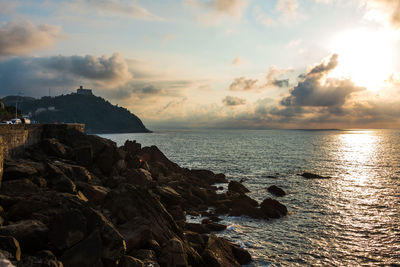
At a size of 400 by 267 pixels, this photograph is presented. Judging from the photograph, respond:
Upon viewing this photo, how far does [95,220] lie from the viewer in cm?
1220

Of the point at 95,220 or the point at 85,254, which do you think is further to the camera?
the point at 95,220

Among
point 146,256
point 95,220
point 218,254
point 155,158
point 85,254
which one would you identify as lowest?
point 218,254

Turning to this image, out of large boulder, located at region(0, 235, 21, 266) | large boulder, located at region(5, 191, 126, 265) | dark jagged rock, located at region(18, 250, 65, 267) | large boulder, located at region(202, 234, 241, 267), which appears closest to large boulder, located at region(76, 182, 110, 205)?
large boulder, located at region(5, 191, 126, 265)

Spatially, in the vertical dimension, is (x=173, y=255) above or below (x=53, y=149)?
below

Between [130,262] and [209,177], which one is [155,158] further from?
[130,262]

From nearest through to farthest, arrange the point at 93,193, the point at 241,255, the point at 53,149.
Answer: the point at 241,255 → the point at 93,193 → the point at 53,149

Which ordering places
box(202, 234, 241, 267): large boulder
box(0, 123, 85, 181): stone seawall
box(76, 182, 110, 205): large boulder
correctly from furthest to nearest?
box(0, 123, 85, 181): stone seawall < box(76, 182, 110, 205): large boulder < box(202, 234, 241, 267): large boulder

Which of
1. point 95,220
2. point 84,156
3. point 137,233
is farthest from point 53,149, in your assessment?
point 137,233

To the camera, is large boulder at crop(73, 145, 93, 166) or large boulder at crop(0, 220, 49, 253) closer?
large boulder at crop(0, 220, 49, 253)

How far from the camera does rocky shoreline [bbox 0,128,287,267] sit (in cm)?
1098

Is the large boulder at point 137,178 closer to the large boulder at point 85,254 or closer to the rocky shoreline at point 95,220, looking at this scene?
the rocky shoreline at point 95,220

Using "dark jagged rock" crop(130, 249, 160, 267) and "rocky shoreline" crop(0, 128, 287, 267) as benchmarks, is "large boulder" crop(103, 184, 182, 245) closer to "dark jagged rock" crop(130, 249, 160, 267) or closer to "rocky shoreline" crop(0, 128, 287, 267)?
"rocky shoreline" crop(0, 128, 287, 267)

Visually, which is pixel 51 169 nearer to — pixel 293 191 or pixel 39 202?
pixel 39 202

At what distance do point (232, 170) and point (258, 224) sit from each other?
3256 centimetres
